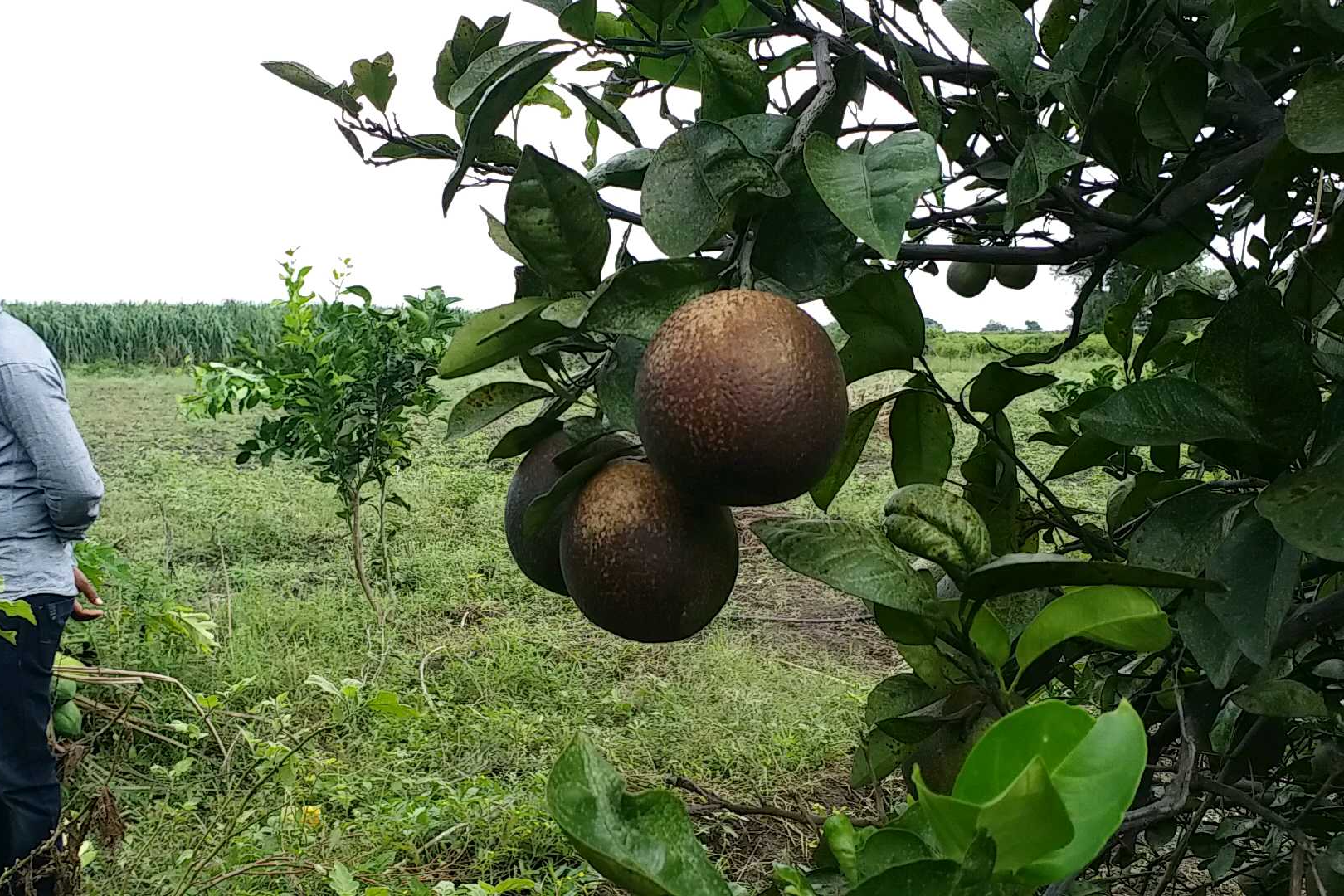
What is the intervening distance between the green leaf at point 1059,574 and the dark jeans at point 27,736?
7.90 ft

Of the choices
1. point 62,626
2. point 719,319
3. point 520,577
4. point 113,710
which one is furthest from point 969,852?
point 520,577

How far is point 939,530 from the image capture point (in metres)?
0.46

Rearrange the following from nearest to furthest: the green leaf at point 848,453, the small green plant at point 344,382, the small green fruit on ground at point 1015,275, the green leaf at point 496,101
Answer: the green leaf at point 496,101, the green leaf at point 848,453, the small green fruit on ground at point 1015,275, the small green plant at point 344,382

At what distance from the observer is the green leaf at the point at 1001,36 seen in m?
0.73

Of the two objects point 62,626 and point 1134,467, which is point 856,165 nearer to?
point 1134,467

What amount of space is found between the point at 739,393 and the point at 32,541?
241 cm

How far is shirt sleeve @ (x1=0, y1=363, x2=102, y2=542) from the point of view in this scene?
2303 mm

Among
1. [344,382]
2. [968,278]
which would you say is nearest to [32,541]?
[344,382]

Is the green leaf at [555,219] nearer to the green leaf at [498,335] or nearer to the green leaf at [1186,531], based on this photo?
the green leaf at [498,335]

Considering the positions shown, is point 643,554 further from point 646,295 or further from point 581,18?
point 581,18

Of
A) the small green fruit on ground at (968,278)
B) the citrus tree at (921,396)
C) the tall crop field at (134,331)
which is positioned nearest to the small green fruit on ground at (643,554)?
the citrus tree at (921,396)

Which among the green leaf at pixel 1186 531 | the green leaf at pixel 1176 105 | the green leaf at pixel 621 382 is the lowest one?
the green leaf at pixel 1186 531

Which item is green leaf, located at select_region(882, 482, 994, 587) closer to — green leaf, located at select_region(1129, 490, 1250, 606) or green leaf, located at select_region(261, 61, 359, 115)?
green leaf, located at select_region(1129, 490, 1250, 606)

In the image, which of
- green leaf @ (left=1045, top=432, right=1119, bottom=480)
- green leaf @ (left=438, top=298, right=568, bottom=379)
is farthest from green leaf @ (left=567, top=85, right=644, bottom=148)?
green leaf @ (left=1045, top=432, right=1119, bottom=480)
